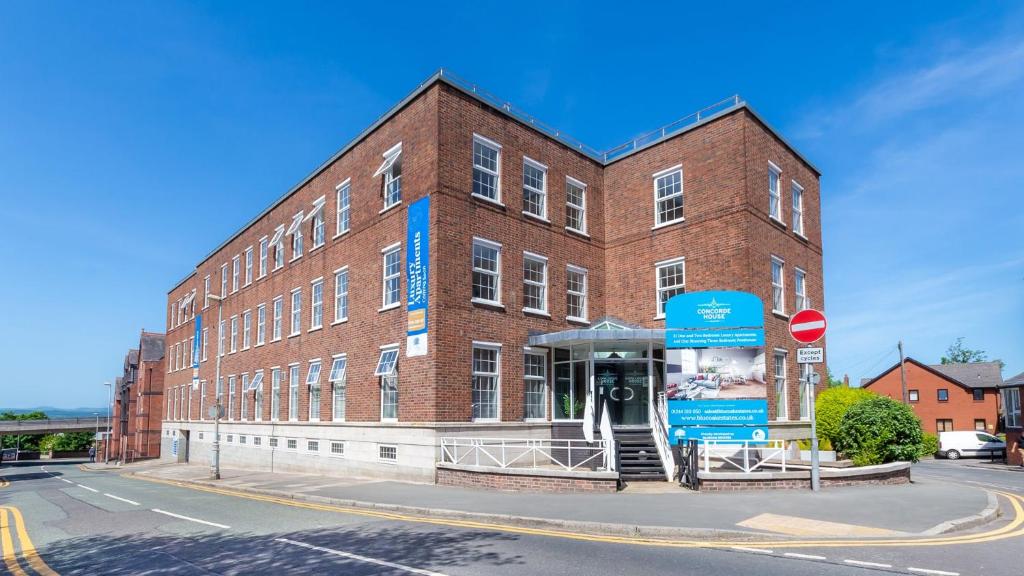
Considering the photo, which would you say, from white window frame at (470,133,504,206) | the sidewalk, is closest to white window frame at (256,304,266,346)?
white window frame at (470,133,504,206)

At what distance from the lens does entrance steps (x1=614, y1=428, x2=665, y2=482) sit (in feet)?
57.1

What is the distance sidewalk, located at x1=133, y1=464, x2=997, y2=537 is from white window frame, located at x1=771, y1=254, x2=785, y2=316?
7726 millimetres

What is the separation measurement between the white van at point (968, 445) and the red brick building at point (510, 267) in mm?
25248

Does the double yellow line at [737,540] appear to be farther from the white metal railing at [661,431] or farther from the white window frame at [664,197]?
the white window frame at [664,197]

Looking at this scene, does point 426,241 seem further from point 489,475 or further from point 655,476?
point 655,476

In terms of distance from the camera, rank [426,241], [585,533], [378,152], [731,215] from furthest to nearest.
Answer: [378,152] → [731,215] → [426,241] → [585,533]

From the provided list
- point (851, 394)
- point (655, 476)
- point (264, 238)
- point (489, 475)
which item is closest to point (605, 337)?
point (655, 476)

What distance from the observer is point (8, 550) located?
10.9 meters

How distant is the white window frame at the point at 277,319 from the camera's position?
31197mm

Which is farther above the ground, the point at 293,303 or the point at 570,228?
the point at 570,228

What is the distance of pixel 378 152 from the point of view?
23859 mm

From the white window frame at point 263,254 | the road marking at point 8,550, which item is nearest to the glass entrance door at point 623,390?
the road marking at point 8,550

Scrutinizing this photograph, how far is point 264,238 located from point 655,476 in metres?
24.7

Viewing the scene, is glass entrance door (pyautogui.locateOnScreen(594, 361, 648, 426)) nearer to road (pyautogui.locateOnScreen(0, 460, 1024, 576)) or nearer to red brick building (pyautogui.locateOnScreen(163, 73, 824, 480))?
red brick building (pyautogui.locateOnScreen(163, 73, 824, 480))
